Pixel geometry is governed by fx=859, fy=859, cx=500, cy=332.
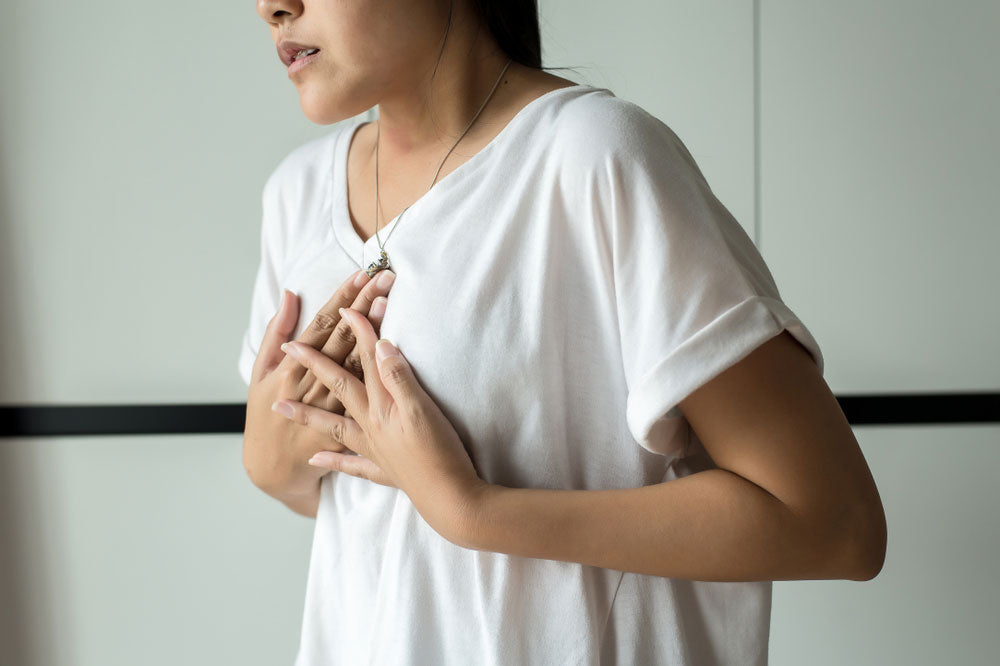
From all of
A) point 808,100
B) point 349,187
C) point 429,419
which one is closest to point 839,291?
point 808,100

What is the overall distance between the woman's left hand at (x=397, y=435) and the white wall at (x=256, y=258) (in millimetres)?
904

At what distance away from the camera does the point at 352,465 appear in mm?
788

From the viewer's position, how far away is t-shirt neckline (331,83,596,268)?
2.49 ft

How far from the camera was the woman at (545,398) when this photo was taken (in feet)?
2.15

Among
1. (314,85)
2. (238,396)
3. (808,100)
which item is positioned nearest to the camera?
(314,85)

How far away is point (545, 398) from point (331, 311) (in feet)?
0.78

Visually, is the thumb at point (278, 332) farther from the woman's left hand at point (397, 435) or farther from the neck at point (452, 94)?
the neck at point (452, 94)

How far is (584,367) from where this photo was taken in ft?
2.35

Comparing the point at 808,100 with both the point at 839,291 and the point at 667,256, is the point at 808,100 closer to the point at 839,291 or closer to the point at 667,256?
the point at 839,291

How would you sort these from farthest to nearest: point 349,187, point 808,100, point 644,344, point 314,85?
point 808,100
point 349,187
point 314,85
point 644,344

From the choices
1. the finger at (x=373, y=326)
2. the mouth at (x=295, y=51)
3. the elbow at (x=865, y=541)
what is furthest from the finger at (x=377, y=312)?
the elbow at (x=865, y=541)

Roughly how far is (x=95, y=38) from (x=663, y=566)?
145cm

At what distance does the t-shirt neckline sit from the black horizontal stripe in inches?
30.3

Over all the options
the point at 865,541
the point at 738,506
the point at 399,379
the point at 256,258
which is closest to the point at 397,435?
the point at 399,379
